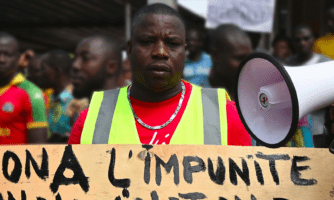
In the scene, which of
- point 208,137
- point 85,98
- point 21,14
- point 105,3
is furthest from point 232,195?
point 21,14

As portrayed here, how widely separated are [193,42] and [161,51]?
3.27 metres

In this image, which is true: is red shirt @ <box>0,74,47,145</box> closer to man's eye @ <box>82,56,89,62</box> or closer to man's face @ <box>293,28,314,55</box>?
man's eye @ <box>82,56,89,62</box>

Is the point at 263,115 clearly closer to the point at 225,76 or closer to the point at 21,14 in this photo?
the point at 225,76

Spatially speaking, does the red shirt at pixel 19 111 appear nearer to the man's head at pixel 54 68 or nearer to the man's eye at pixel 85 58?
the man's eye at pixel 85 58

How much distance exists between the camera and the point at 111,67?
13.4ft

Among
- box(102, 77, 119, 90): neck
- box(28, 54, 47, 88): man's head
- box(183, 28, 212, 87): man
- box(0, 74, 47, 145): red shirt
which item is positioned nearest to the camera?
box(0, 74, 47, 145): red shirt

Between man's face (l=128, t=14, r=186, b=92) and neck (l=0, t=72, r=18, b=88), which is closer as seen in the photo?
man's face (l=128, t=14, r=186, b=92)

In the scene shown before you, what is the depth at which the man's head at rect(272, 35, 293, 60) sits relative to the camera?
5.90m

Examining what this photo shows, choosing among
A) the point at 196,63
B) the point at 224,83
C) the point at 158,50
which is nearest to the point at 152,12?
the point at 158,50

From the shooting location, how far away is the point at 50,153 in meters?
1.90

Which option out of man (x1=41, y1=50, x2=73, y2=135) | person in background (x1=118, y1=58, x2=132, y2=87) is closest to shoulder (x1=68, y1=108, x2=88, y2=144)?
person in background (x1=118, y1=58, x2=132, y2=87)

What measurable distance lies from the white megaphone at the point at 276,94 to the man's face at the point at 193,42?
346 cm

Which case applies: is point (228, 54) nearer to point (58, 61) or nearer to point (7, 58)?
point (7, 58)

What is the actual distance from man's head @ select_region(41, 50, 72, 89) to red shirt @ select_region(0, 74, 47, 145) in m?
2.02
